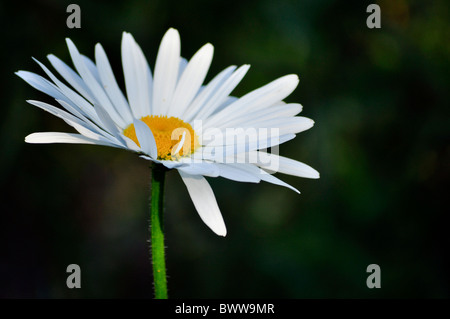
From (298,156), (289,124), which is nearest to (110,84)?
(289,124)

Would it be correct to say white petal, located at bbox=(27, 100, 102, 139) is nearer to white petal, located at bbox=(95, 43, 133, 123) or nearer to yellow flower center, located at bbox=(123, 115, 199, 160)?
yellow flower center, located at bbox=(123, 115, 199, 160)

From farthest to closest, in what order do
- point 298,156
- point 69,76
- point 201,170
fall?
point 298,156 < point 69,76 < point 201,170

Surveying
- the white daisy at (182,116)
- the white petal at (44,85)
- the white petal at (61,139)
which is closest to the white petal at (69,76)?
the white daisy at (182,116)

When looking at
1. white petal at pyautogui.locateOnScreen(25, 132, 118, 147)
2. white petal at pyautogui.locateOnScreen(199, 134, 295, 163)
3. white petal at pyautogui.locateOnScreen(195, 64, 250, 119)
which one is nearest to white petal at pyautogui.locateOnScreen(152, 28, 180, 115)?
white petal at pyautogui.locateOnScreen(195, 64, 250, 119)

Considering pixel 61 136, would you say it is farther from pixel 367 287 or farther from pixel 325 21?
pixel 367 287

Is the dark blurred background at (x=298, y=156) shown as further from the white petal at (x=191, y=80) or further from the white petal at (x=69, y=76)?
the white petal at (x=69, y=76)

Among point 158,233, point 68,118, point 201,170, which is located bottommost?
point 158,233

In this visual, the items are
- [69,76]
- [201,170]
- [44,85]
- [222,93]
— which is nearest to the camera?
[201,170]

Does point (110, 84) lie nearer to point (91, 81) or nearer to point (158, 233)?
point (91, 81)
